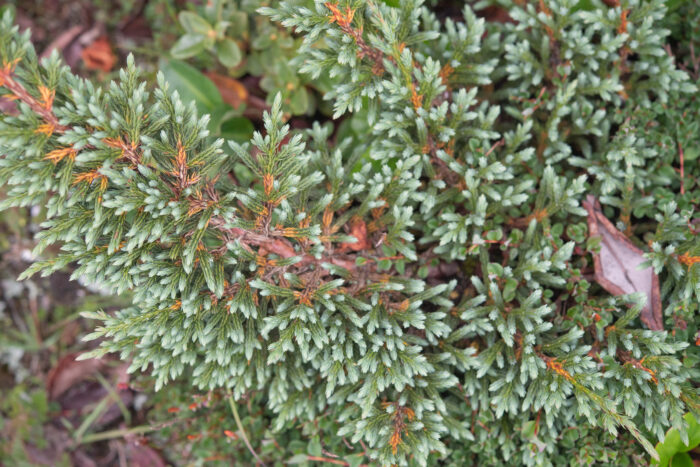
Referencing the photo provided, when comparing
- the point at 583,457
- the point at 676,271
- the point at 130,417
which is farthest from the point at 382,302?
the point at 130,417

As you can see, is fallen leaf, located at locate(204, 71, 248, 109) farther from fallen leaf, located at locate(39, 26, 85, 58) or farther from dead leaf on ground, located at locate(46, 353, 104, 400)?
dead leaf on ground, located at locate(46, 353, 104, 400)

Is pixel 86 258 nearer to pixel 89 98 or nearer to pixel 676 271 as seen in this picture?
pixel 89 98

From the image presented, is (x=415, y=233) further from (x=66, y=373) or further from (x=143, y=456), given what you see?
(x=66, y=373)

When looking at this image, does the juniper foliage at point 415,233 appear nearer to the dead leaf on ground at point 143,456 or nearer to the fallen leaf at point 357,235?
the fallen leaf at point 357,235

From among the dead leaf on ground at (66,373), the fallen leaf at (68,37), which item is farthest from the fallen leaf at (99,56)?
the dead leaf on ground at (66,373)

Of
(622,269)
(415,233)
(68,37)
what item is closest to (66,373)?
(68,37)
